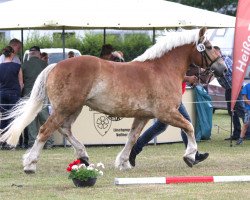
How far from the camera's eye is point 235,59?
15789 mm

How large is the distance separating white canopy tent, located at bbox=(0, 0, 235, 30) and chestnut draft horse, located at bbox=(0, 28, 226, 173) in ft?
12.6

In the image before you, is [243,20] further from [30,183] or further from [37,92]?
[30,183]

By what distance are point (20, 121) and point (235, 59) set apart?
204 inches


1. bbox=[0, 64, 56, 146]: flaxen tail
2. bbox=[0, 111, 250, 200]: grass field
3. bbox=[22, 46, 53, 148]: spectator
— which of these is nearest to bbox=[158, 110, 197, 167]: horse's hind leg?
bbox=[0, 111, 250, 200]: grass field

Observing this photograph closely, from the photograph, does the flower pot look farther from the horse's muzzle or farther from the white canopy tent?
the white canopy tent

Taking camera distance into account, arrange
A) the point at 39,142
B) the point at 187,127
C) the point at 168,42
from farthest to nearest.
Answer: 1. the point at 168,42
2. the point at 187,127
3. the point at 39,142

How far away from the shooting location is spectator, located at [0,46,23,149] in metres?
16.2

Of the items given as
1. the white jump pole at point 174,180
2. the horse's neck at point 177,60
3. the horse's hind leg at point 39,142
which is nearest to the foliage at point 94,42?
the horse's neck at point 177,60

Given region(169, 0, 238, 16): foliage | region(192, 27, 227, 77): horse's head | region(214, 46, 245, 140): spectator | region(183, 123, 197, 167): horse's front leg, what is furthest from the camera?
region(169, 0, 238, 16): foliage

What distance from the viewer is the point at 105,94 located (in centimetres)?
1218

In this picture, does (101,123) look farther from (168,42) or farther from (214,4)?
(214,4)

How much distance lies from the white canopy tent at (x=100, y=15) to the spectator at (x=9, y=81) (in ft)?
2.14

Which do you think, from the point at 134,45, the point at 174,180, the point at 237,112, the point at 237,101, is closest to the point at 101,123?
the point at 237,101

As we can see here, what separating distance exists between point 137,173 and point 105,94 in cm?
125
